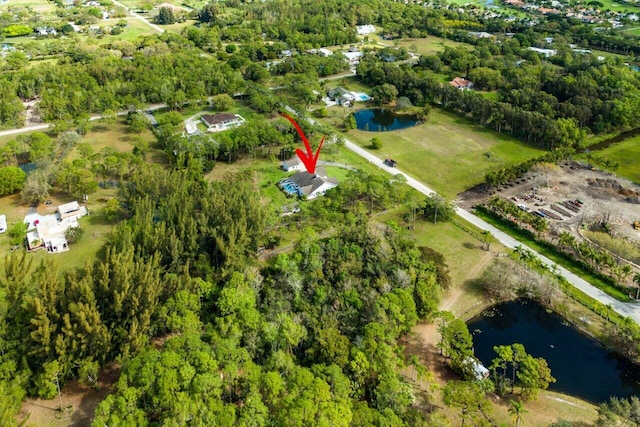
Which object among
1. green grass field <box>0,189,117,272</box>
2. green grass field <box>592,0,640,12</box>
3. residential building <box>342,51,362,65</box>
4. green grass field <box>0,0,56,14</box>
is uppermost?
green grass field <box>592,0,640,12</box>

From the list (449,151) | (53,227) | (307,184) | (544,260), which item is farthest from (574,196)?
(53,227)

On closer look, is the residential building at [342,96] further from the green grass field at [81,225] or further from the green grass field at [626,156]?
the green grass field at [81,225]

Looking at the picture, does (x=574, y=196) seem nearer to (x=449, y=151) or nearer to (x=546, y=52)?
(x=449, y=151)

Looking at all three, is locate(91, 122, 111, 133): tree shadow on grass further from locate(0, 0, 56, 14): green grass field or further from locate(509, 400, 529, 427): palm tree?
locate(0, 0, 56, 14): green grass field

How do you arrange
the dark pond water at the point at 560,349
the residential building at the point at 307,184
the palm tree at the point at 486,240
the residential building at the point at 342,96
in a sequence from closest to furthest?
1. the dark pond water at the point at 560,349
2. the palm tree at the point at 486,240
3. the residential building at the point at 307,184
4. the residential building at the point at 342,96

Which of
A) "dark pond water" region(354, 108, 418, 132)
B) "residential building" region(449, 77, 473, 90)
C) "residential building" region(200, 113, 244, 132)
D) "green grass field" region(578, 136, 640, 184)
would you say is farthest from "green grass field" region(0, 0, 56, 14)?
"green grass field" region(578, 136, 640, 184)

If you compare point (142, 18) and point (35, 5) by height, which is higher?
point (142, 18)

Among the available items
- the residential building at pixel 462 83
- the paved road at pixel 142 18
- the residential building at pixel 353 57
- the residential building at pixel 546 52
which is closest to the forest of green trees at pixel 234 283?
the residential building at pixel 462 83
